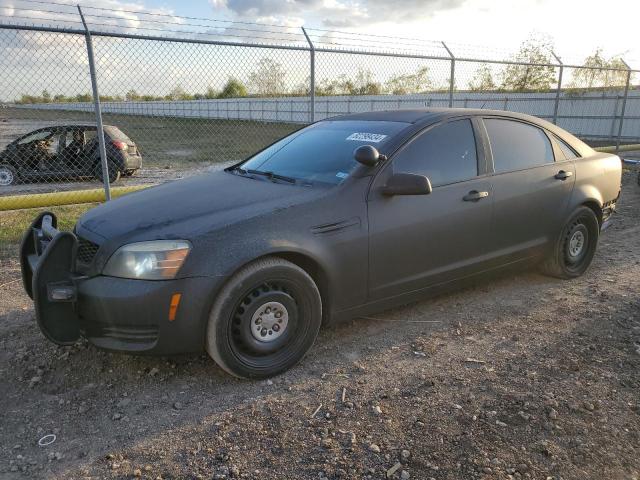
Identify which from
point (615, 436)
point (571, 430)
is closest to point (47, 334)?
point (571, 430)

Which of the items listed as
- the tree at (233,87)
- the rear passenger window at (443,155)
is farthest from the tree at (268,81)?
the rear passenger window at (443,155)

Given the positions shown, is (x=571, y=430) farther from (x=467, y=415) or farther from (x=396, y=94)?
(x=396, y=94)

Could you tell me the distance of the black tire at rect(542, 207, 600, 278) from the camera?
486 centimetres

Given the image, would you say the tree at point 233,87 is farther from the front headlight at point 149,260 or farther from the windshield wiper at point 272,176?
the front headlight at point 149,260

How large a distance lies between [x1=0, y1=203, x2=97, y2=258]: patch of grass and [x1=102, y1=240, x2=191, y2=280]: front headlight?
3.66m

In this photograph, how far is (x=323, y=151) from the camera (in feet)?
13.0

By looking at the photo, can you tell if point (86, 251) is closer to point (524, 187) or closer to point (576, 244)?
point (524, 187)

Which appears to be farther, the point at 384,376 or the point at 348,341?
the point at 348,341

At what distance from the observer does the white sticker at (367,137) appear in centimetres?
382

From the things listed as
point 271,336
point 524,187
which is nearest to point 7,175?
point 271,336

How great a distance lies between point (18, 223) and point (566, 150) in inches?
270

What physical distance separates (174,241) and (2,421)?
1316 mm

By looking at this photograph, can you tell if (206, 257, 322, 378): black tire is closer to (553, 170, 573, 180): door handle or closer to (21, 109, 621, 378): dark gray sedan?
(21, 109, 621, 378): dark gray sedan

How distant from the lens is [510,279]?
5.10 metres
